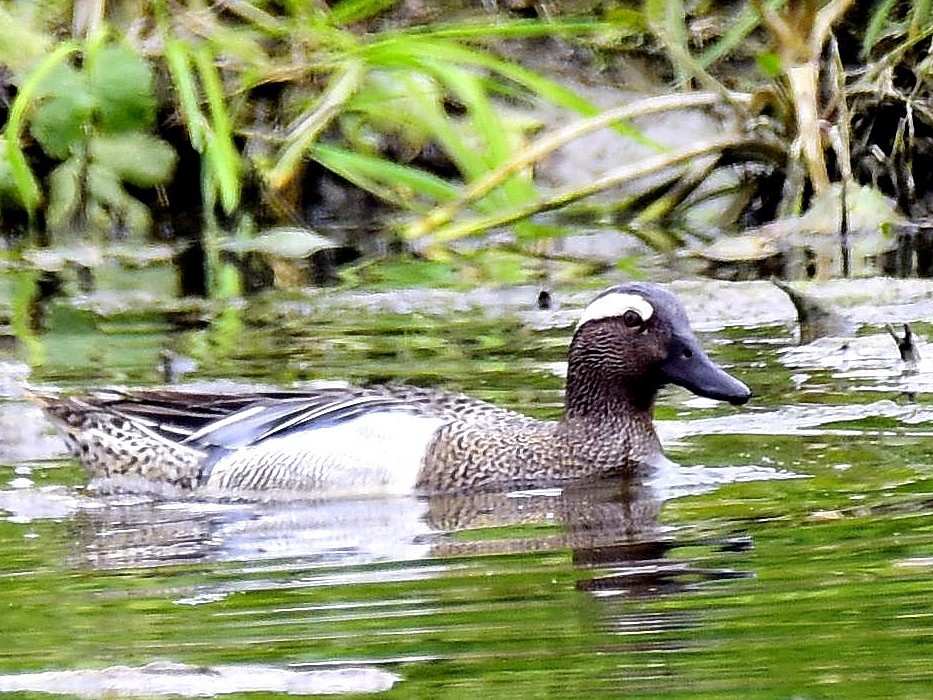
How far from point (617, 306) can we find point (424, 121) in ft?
13.0

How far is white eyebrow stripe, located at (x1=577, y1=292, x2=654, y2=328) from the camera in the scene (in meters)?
7.36

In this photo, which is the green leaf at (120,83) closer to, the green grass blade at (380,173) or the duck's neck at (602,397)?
the green grass blade at (380,173)

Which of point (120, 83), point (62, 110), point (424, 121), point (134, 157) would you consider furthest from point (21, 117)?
point (424, 121)

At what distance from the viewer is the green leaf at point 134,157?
1227 centimetres

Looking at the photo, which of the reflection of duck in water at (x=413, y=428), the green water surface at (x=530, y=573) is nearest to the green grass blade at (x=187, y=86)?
the green water surface at (x=530, y=573)

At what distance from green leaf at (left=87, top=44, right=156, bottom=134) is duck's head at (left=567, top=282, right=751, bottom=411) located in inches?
195

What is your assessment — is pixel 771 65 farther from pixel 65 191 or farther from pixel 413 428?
pixel 413 428

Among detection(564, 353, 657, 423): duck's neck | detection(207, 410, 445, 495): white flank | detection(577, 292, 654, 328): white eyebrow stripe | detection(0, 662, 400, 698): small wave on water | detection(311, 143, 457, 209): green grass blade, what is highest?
detection(311, 143, 457, 209): green grass blade

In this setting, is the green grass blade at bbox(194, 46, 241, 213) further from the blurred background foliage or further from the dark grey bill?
the dark grey bill

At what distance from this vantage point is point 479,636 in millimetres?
4383

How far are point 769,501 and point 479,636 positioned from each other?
187 centimetres

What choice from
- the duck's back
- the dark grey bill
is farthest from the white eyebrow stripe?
the duck's back

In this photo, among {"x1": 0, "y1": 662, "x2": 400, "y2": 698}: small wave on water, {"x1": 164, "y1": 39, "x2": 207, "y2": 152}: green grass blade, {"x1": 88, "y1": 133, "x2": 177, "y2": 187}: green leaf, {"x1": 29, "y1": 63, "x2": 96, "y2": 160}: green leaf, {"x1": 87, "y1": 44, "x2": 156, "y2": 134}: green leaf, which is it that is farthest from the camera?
{"x1": 88, "y1": 133, "x2": 177, "y2": 187}: green leaf

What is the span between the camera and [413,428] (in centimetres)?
707
